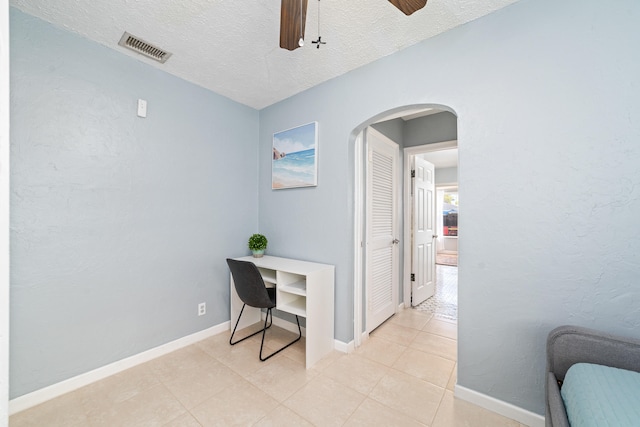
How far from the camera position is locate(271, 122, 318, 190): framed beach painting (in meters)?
2.38

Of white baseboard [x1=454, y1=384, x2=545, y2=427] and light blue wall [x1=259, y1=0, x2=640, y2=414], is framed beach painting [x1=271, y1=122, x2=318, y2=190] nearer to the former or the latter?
light blue wall [x1=259, y1=0, x2=640, y2=414]

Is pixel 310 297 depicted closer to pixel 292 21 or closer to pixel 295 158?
pixel 295 158

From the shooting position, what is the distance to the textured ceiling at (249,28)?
148cm

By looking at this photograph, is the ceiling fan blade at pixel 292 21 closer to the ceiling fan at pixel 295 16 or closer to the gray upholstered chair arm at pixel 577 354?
the ceiling fan at pixel 295 16

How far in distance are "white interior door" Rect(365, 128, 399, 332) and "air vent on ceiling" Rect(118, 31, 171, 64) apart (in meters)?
1.85

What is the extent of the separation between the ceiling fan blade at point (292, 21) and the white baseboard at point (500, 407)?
2.36 metres

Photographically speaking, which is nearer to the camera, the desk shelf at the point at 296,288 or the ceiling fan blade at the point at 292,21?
the ceiling fan blade at the point at 292,21

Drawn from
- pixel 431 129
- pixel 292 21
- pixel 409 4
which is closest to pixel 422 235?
pixel 431 129

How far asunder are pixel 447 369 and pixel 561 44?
7.46 ft

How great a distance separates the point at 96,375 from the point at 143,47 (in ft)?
8.12

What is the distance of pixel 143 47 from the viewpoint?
6.08 feet

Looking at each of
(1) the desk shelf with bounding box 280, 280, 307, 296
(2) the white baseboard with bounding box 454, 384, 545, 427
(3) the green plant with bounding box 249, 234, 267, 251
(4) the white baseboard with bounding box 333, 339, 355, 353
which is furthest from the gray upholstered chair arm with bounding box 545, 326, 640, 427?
(3) the green plant with bounding box 249, 234, 267, 251

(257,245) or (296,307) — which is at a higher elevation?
(257,245)
